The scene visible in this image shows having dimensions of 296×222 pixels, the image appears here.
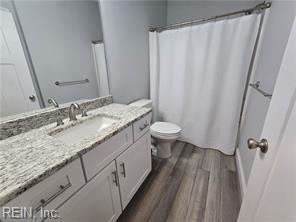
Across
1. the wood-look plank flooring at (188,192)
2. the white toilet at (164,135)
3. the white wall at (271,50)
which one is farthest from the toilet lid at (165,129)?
the white wall at (271,50)

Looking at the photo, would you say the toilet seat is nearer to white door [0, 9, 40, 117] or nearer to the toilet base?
the toilet base

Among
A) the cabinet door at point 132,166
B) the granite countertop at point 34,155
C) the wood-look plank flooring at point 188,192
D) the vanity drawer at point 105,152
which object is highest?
the granite countertop at point 34,155

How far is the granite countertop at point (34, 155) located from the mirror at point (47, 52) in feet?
0.85

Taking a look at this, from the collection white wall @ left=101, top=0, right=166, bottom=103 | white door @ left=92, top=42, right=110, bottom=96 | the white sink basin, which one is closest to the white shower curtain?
white wall @ left=101, top=0, right=166, bottom=103

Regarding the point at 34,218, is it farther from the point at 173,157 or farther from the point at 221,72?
the point at 221,72

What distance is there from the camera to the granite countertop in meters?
0.52

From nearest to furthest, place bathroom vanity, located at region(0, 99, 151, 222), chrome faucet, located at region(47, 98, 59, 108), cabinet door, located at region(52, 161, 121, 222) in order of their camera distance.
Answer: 1. bathroom vanity, located at region(0, 99, 151, 222)
2. cabinet door, located at region(52, 161, 121, 222)
3. chrome faucet, located at region(47, 98, 59, 108)

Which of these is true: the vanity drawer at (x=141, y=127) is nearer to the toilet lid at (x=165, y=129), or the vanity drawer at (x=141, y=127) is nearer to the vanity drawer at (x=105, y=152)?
the vanity drawer at (x=105, y=152)

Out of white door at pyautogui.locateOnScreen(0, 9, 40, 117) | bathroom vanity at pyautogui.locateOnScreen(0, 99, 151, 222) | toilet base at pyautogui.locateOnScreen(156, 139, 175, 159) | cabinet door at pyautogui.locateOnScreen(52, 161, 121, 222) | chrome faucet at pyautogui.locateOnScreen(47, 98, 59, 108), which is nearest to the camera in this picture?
bathroom vanity at pyautogui.locateOnScreen(0, 99, 151, 222)

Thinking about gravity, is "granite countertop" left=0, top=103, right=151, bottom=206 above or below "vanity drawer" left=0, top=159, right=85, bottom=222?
above

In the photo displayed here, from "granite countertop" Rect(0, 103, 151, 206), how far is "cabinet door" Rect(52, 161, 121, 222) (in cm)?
22

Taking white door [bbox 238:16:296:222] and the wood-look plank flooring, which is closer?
white door [bbox 238:16:296:222]

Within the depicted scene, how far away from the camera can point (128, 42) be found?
5.61 feet

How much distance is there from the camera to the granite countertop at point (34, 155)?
0.52m
